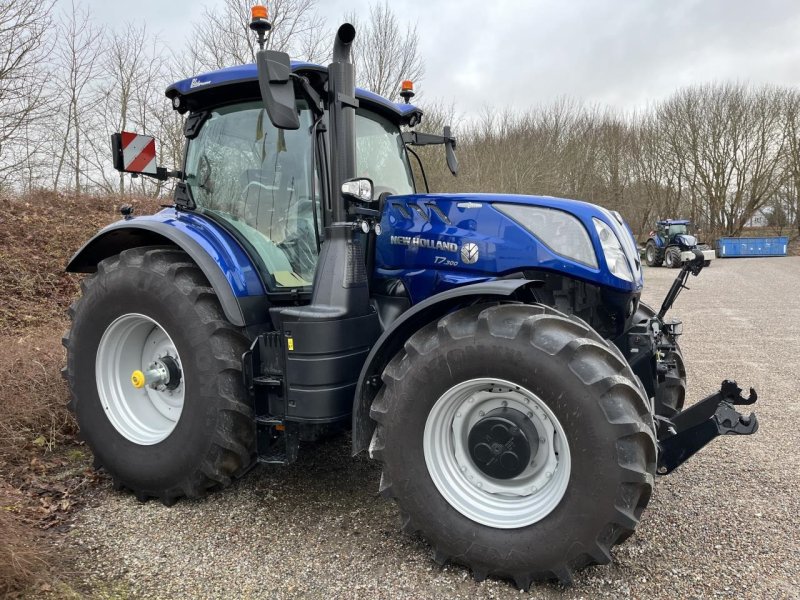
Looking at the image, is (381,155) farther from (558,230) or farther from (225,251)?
(558,230)

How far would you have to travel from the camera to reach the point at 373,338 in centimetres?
285

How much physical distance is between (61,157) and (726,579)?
1410 cm

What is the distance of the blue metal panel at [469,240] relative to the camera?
8.34 ft

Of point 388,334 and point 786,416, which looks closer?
point 388,334

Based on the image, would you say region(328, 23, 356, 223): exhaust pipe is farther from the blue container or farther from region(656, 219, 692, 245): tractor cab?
the blue container

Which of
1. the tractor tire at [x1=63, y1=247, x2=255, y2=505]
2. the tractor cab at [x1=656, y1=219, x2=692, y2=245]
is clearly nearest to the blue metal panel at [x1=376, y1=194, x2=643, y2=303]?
the tractor tire at [x1=63, y1=247, x2=255, y2=505]

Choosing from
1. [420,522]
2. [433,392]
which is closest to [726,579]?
[420,522]

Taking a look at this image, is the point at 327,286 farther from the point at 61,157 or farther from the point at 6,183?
the point at 61,157

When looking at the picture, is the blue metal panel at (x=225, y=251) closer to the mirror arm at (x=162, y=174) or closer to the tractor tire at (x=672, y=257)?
the mirror arm at (x=162, y=174)

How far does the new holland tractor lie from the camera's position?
2.20 meters

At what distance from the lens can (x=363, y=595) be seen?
2244 mm

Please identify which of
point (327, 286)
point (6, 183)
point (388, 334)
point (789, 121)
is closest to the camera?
point (388, 334)

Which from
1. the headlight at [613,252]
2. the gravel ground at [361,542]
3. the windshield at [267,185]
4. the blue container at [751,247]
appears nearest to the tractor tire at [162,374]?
the gravel ground at [361,542]

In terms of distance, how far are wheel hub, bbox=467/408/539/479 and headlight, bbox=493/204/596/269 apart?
30.2 inches
